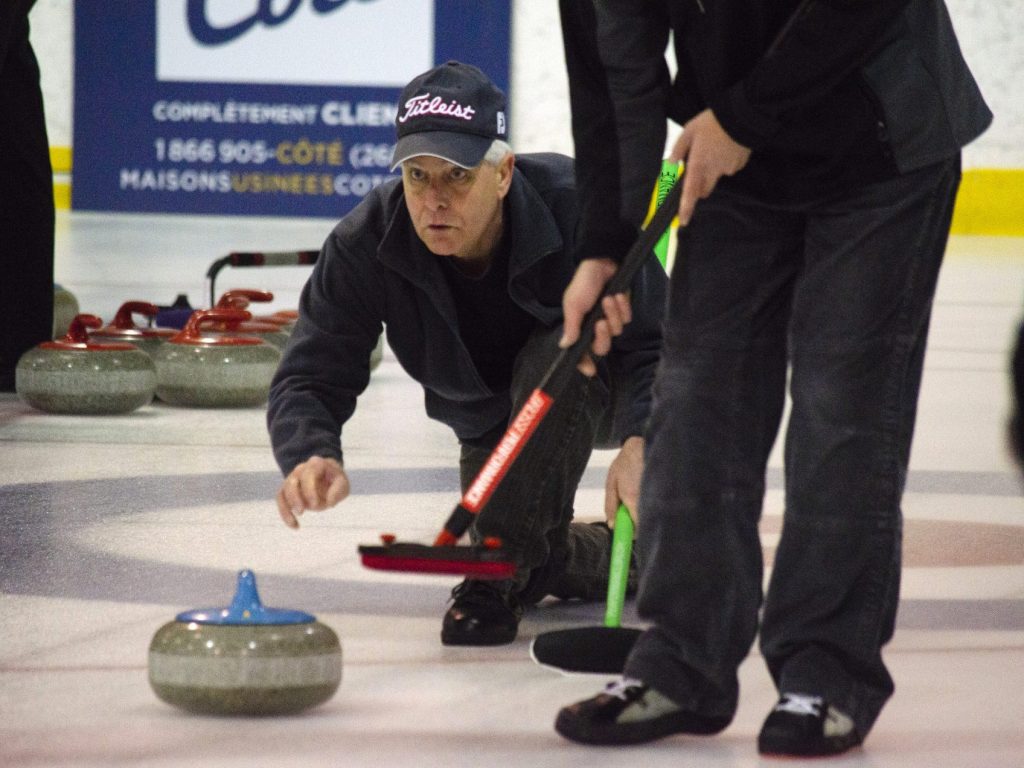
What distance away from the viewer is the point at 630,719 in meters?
1.91

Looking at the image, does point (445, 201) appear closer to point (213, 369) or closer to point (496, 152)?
point (496, 152)

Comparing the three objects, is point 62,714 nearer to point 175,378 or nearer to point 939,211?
point 939,211

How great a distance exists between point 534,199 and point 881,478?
0.85 metres

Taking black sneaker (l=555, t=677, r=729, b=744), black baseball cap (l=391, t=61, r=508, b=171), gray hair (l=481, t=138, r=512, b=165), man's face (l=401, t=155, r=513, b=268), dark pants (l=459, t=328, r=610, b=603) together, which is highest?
black baseball cap (l=391, t=61, r=508, b=171)

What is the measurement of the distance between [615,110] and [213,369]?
2.82 m

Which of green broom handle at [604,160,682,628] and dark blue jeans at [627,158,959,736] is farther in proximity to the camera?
green broom handle at [604,160,682,628]

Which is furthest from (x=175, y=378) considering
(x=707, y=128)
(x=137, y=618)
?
(x=707, y=128)

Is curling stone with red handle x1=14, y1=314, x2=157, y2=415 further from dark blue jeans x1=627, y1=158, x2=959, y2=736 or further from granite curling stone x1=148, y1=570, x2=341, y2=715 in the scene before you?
dark blue jeans x1=627, y1=158, x2=959, y2=736

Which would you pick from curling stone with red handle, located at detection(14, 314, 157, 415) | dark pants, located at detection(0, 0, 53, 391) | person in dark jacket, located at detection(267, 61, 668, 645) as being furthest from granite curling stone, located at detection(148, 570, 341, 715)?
dark pants, located at detection(0, 0, 53, 391)

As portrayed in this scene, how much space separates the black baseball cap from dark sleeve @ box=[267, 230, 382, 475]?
0.52 feet

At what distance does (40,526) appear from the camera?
314 centimetres

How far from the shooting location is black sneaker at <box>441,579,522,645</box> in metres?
2.41

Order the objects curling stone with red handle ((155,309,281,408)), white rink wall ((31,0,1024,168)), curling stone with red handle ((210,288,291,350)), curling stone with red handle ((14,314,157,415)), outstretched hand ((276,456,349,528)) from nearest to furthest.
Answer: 1. outstretched hand ((276,456,349,528))
2. curling stone with red handle ((14,314,157,415))
3. curling stone with red handle ((155,309,281,408))
4. curling stone with red handle ((210,288,291,350))
5. white rink wall ((31,0,1024,168))

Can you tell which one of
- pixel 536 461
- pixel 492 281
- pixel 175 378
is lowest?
pixel 175 378
